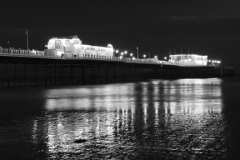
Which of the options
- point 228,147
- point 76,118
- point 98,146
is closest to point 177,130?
point 228,147

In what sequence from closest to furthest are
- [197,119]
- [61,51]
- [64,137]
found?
[64,137]
[197,119]
[61,51]

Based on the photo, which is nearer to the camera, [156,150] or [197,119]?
[156,150]

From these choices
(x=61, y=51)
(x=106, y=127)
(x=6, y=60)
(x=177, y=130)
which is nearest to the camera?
(x=177, y=130)

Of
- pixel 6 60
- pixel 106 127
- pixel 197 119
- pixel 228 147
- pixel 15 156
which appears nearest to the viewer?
pixel 15 156

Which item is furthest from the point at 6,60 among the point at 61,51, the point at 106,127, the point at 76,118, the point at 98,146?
the point at 98,146

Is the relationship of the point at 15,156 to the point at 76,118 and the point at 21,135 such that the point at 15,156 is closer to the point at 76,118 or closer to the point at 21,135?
the point at 21,135

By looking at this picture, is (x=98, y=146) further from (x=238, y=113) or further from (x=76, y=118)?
(x=238, y=113)

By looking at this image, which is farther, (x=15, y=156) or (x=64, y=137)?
(x=64, y=137)

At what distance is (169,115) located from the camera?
17766 millimetres

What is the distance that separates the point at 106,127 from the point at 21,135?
375cm

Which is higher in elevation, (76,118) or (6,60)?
(6,60)

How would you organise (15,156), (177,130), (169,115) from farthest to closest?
1. (169,115)
2. (177,130)
3. (15,156)

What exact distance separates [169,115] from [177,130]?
14.3ft

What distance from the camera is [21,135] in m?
12.7
